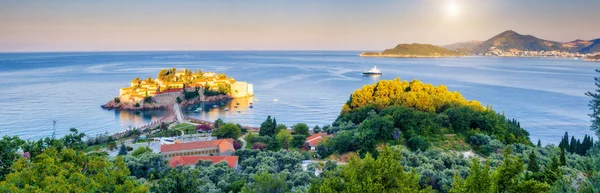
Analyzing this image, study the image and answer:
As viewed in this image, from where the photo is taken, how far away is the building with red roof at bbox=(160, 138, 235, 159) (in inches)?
939

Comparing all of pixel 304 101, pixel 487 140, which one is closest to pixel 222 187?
pixel 487 140

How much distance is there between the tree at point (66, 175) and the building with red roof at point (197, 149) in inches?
573

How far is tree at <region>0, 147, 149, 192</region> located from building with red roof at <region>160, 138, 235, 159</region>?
1454cm

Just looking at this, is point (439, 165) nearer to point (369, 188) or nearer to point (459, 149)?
point (459, 149)

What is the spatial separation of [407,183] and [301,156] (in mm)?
11458

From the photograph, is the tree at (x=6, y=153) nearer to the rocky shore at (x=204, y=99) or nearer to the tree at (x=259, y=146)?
the tree at (x=259, y=146)

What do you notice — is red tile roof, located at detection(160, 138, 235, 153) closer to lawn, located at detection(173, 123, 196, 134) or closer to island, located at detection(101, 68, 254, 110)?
lawn, located at detection(173, 123, 196, 134)

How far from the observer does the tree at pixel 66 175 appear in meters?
7.48

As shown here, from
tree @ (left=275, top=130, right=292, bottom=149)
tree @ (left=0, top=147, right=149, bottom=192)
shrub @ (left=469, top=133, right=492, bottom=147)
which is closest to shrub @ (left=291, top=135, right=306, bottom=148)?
tree @ (left=275, top=130, right=292, bottom=149)

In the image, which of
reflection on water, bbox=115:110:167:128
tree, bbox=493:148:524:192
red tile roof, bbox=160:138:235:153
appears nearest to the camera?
tree, bbox=493:148:524:192

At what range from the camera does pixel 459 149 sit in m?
22.0

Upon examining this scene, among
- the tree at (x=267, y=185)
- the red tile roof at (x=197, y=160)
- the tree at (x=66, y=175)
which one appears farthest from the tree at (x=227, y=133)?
the tree at (x=66, y=175)

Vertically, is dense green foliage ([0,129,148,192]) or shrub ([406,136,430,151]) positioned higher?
dense green foliage ([0,129,148,192])

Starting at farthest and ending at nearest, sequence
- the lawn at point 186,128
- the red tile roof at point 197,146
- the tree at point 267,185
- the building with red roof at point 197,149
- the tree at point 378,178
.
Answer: the lawn at point 186,128 < the red tile roof at point 197,146 < the building with red roof at point 197,149 < the tree at point 267,185 < the tree at point 378,178
